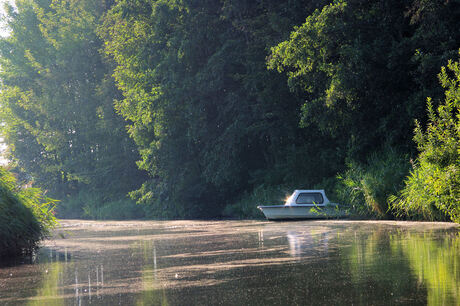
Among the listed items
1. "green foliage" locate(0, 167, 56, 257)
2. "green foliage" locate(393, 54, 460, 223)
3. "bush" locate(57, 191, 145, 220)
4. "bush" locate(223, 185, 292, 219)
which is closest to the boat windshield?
"bush" locate(223, 185, 292, 219)

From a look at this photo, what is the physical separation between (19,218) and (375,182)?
14560 mm

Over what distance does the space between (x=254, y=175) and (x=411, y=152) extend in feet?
47.5

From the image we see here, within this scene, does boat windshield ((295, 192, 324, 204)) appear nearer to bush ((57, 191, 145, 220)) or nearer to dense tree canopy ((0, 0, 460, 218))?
dense tree canopy ((0, 0, 460, 218))

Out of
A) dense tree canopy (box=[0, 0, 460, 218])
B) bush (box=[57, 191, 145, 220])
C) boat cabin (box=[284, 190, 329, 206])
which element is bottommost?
bush (box=[57, 191, 145, 220])

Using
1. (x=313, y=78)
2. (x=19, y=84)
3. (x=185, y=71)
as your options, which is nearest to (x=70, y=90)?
(x=19, y=84)

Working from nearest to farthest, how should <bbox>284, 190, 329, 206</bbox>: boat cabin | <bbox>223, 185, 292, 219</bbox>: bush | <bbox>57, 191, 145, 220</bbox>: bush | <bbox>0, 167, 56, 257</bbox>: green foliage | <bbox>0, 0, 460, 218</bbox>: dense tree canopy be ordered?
<bbox>0, 167, 56, 257</bbox>: green foliage < <bbox>0, 0, 460, 218</bbox>: dense tree canopy < <bbox>284, 190, 329, 206</bbox>: boat cabin < <bbox>223, 185, 292, 219</bbox>: bush < <bbox>57, 191, 145, 220</bbox>: bush

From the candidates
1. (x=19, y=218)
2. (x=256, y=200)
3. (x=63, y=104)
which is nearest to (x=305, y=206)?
(x=256, y=200)

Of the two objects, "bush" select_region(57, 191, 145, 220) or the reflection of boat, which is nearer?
the reflection of boat

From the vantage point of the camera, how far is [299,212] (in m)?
31.7

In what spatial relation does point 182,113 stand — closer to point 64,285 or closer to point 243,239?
point 243,239

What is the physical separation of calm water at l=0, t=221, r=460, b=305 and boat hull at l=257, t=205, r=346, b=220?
10756mm

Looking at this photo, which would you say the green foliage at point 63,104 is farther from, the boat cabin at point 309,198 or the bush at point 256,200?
the boat cabin at point 309,198

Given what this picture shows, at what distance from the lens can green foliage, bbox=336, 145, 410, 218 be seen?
26.7 m

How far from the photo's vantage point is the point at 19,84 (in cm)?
7400
